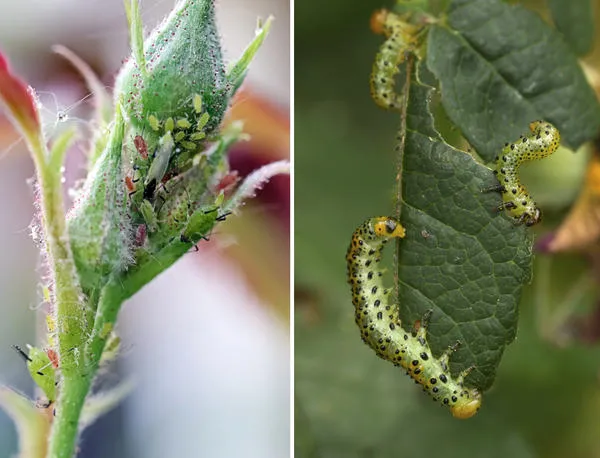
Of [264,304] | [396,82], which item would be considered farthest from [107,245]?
[396,82]

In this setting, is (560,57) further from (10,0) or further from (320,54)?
(10,0)

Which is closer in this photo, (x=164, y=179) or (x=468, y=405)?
(x=164, y=179)

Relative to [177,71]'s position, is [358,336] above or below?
below

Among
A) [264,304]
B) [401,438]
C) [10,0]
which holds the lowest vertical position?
[401,438]

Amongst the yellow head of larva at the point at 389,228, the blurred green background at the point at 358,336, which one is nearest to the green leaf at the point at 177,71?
the yellow head of larva at the point at 389,228

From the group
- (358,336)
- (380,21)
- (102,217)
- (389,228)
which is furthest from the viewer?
(358,336)

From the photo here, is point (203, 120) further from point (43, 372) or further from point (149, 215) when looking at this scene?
point (43, 372)

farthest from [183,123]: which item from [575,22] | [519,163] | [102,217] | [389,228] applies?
[575,22]
